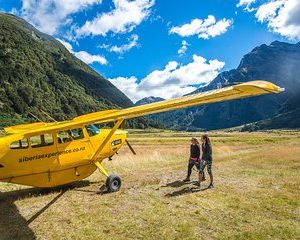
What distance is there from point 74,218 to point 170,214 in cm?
368

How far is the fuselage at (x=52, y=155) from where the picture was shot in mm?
17438

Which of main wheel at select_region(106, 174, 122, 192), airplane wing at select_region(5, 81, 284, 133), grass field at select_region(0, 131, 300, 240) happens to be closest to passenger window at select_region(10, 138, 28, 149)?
airplane wing at select_region(5, 81, 284, 133)

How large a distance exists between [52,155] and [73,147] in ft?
4.34

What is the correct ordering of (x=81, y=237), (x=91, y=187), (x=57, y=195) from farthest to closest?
(x=91, y=187) < (x=57, y=195) < (x=81, y=237)

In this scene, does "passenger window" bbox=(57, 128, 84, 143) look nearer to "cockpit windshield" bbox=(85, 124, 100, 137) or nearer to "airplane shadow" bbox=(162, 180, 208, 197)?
"cockpit windshield" bbox=(85, 124, 100, 137)

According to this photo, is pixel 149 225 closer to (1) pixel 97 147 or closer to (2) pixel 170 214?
(2) pixel 170 214

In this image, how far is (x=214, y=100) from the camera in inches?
570

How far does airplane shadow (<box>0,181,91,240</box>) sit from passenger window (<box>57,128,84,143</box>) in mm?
2685

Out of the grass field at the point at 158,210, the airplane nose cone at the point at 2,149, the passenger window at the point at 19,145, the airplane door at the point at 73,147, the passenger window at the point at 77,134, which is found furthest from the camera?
the passenger window at the point at 77,134

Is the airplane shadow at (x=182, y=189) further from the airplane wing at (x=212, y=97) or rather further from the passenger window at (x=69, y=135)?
the passenger window at (x=69, y=135)

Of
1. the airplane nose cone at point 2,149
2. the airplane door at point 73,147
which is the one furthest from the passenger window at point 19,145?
the airplane door at point 73,147

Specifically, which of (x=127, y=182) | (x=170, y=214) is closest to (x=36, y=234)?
(x=170, y=214)

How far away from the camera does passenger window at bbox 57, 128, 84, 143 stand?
19773 mm

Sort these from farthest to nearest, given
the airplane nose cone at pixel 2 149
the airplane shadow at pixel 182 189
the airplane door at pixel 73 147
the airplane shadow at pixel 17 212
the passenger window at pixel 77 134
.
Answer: the passenger window at pixel 77 134
the airplane door at pixel 73 147
the airplane shadow at pixel 182 189
the airplane nose cone at pixel 2 149
the airplane shadow at pixel 17 212
